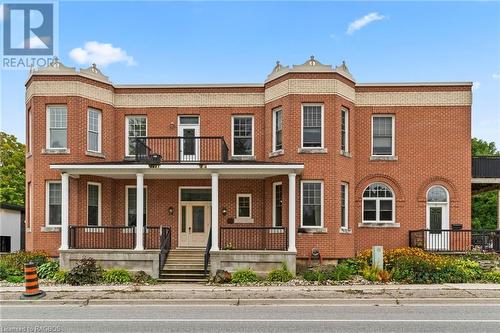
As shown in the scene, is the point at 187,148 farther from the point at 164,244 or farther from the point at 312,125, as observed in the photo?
the point at 312,125

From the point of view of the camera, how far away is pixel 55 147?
60.3 ft

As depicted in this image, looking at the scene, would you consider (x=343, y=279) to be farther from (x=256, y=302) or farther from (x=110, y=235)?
(x=110, y=235)

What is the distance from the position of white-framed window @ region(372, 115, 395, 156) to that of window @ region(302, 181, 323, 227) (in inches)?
136

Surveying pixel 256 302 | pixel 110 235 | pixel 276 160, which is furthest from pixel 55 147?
pixel 256 302

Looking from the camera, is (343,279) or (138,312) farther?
(343,279)

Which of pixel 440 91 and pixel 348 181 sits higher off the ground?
pixel 440 91

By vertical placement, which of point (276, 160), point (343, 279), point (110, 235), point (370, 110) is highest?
point (370, 110)

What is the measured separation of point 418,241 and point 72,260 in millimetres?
13310

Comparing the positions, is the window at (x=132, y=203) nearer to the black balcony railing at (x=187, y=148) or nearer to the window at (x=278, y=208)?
the black balcony railing at (x=187, y=148)

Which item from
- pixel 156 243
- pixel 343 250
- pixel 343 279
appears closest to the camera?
pixel 343 279

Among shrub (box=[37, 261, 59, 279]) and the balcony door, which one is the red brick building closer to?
the balcony door

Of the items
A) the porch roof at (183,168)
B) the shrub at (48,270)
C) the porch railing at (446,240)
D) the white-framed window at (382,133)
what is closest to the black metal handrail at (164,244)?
the porch roof at (183,168)

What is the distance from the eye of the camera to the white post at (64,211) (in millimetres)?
16656

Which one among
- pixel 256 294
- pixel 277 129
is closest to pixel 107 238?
pixel 256 294
